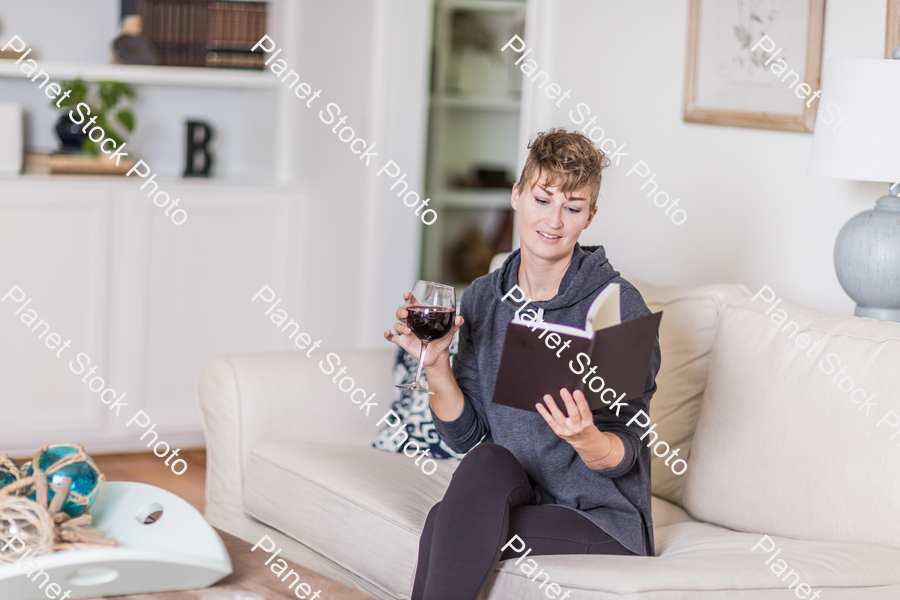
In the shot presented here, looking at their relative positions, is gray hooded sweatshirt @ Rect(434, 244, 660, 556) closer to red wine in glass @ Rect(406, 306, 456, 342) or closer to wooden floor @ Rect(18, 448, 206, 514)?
red wine in glass @ Rect(406, 306, 456, 342)

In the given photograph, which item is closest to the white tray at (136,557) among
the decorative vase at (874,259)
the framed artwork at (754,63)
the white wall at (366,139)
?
the decorative vase at (874,259)

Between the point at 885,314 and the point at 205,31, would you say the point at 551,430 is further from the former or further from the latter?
the point at 205,31

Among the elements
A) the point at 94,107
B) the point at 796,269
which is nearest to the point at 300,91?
the point at 94,107

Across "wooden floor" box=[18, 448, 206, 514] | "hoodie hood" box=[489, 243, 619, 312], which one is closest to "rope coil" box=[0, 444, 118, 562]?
"hoodie hood" box=[489, 243, 619, 312]

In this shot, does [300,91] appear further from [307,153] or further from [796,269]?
[796,269]

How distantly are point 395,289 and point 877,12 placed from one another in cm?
208

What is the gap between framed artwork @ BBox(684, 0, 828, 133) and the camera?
2336 millimetres

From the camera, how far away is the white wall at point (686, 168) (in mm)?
2326

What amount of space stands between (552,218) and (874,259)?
0.73 metres

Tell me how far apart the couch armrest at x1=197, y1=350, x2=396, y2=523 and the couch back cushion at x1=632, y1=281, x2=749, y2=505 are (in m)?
0.71

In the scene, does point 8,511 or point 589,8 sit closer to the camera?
point 8,511

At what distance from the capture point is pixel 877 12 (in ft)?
7.08

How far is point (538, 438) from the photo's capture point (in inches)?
68.6

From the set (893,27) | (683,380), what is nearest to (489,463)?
(683,380)
